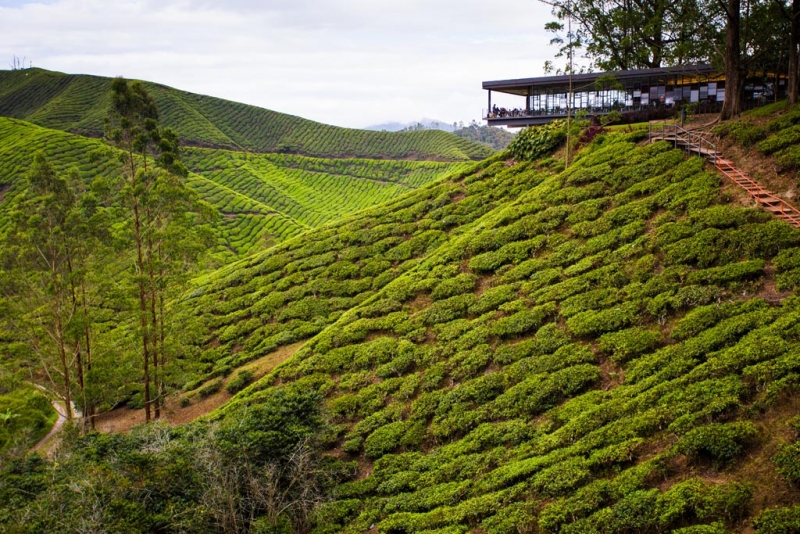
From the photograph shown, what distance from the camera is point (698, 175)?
20.6 meters

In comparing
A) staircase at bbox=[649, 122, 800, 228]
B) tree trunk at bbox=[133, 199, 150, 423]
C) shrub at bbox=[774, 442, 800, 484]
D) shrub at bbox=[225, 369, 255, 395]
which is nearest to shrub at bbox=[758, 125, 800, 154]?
staircase at bbox=[649, 122, 800, 228]

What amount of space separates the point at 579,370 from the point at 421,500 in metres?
5.59

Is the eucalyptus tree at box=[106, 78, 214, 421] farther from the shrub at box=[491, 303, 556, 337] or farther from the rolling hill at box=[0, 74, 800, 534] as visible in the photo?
the shrub at box=[491, 303, 556, 337]

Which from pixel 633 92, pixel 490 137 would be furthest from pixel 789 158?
pixel 490 137

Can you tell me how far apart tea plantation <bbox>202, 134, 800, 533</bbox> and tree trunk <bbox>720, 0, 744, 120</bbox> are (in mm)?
3887

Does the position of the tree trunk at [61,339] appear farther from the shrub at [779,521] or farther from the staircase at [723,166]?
the staircase at [723,166]

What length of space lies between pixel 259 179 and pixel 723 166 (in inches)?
3216

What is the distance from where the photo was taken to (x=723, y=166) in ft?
68.1

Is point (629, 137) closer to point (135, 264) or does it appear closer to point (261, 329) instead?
point (261, 329)

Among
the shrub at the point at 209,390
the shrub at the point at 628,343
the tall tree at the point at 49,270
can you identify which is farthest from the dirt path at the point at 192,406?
the shrub at the point at 628,343

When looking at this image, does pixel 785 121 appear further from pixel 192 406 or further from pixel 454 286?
pixel 192 406

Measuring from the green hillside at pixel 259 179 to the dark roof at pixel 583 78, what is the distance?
28.2m

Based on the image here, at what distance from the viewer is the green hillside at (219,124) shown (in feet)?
370

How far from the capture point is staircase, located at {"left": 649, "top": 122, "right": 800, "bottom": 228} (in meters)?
17.2
